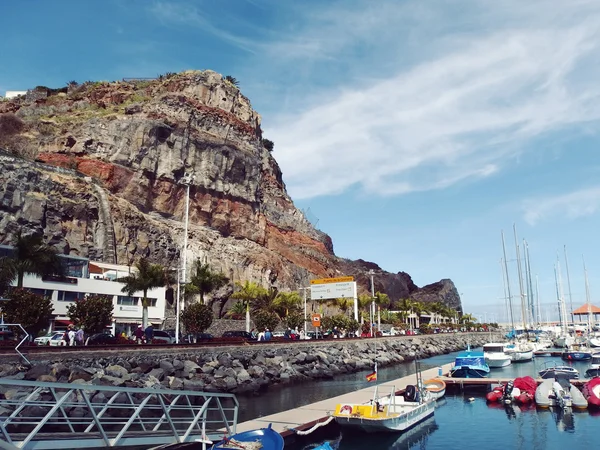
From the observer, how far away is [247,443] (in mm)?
19062

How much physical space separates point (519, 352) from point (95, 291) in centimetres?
6297

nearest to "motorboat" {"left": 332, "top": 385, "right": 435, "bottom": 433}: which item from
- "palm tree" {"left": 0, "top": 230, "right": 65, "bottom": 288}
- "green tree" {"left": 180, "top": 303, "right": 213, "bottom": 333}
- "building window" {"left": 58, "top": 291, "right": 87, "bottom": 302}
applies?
"green tree" {"left": 180, "top": 303, "right": 213, "bottom": 333}

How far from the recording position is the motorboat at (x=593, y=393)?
111ft

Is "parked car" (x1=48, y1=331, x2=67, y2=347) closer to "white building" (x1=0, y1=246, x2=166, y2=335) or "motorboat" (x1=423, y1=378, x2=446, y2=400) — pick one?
"white building" (x1=0, y1=246, x2=166, y2=335)

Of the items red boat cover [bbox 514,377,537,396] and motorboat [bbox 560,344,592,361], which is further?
motorboat [bbox 560,344,592,361]

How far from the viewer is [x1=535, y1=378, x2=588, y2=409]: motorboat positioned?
34.2 m

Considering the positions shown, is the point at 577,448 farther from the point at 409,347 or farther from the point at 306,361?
the point at 409,347

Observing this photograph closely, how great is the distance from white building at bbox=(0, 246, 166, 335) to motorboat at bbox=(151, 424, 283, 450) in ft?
146

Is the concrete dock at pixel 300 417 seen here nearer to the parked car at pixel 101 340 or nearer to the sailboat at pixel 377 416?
the sailboat at pixel 377 416

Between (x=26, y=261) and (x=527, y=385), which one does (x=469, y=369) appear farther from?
(x=26, y=261)

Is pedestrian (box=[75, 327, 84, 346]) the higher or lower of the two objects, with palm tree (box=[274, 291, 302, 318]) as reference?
lower

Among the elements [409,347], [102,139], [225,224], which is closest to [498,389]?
[409,347]

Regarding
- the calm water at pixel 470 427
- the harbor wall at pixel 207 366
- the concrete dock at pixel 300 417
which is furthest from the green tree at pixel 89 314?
the concrete dock at pixel 300 417

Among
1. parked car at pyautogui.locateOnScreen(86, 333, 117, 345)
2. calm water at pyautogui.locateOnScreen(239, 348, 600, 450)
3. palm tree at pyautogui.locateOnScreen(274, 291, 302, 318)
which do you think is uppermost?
palm tree at pyautogui.locateOnScreen(274, 291, 302, 318)
